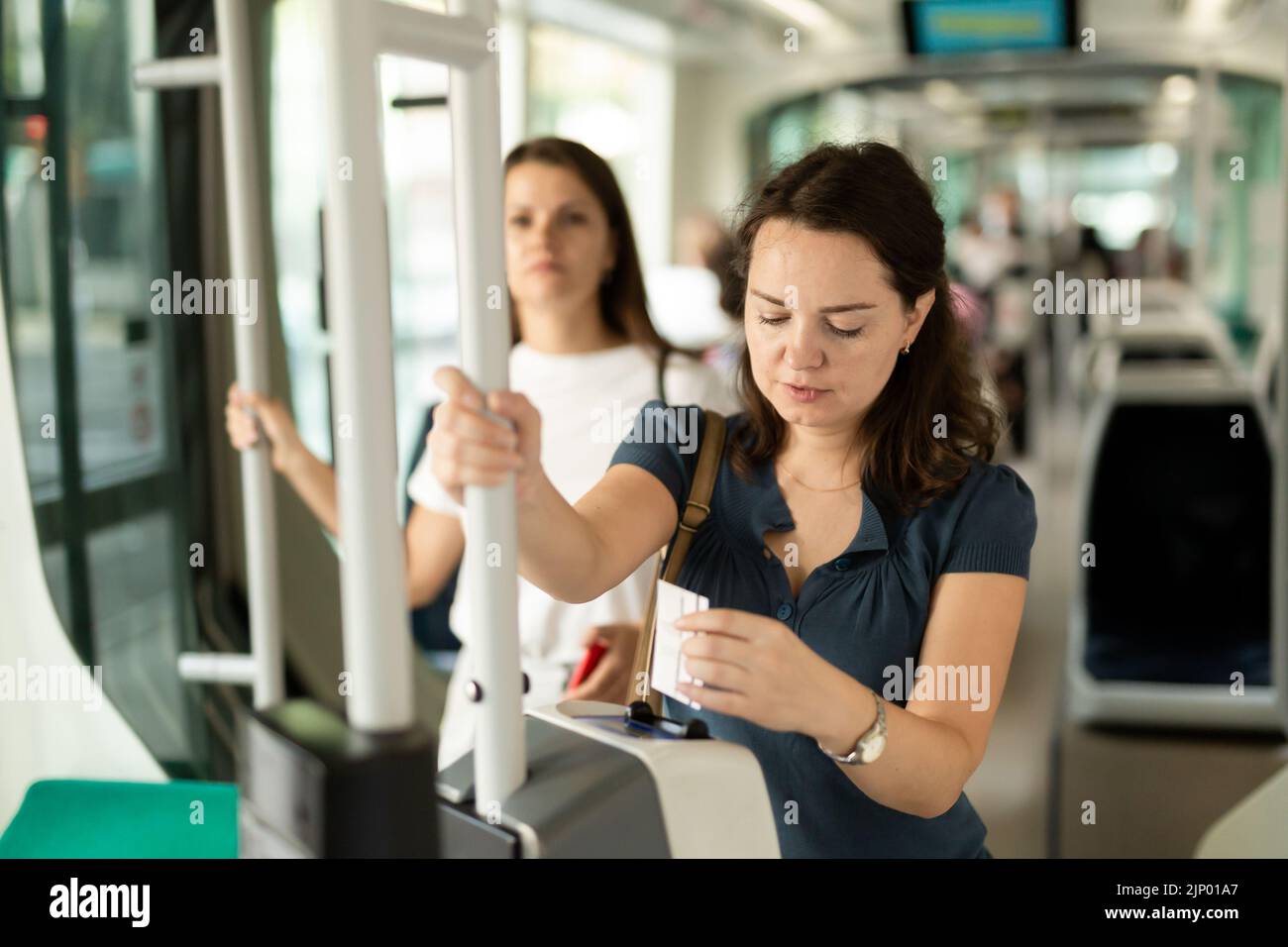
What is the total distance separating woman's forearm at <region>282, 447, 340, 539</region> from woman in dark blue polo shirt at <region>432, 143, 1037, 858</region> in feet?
1.10

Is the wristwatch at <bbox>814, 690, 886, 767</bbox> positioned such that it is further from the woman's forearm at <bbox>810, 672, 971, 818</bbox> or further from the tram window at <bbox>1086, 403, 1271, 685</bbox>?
the tram window at <bbox>1086, 403, 1271, 685</bbox>


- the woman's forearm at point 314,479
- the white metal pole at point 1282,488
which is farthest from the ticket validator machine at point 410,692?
the white metal pole at point 1282,488

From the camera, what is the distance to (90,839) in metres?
1.06

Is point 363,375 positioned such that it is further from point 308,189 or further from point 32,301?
point 308,189

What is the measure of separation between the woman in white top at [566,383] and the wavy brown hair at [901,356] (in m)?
0.23

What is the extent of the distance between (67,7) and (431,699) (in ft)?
4.69

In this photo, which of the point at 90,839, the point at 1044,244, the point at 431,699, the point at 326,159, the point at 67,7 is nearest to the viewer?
the point at 326,159

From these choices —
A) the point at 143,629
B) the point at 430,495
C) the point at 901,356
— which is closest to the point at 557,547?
the point at 901,356

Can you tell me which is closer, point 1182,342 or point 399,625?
point 399,625

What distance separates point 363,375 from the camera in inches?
29.0

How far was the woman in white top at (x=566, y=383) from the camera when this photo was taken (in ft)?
4.10

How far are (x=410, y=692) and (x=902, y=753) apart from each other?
0.37m
